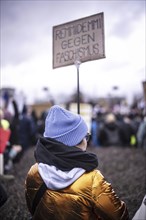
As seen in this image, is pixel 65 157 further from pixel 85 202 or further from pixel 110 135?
pixel 110 135

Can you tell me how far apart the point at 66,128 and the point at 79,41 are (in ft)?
4.80

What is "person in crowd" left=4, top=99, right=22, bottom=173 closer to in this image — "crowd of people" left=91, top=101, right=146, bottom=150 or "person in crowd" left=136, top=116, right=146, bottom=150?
"crowd of people" left=91, top=101, right=146, bottom=150

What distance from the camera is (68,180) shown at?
2.05m

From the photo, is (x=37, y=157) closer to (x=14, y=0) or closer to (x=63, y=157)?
(x=63, y=157)

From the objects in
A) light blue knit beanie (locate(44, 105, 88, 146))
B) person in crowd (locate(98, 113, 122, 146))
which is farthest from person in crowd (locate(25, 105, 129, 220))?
person in crowd (locate(98, 113, 122, 146))

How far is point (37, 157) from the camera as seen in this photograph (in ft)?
7.28

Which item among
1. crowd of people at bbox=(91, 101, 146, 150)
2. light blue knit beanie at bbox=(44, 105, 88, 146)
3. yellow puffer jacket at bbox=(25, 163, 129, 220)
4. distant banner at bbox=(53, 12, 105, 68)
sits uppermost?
distant banner at bbox=(53, 12, 105, 68)

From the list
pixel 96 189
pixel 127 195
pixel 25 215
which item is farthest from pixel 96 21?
pixel 127 195

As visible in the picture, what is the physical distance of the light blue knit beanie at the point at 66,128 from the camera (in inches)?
85.8

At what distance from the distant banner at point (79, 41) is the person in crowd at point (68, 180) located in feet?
3.95

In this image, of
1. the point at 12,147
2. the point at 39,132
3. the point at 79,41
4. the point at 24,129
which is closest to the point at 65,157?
the point at 79,41

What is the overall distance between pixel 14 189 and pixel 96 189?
9.99 feet

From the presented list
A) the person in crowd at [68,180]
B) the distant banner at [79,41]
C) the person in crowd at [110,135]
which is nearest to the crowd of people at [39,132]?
the person in crowd at [110,135]

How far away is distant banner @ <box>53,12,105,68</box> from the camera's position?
10.4 feet
